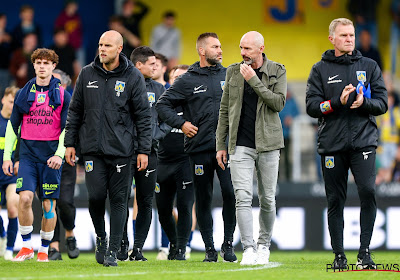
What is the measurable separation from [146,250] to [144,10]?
6686mm

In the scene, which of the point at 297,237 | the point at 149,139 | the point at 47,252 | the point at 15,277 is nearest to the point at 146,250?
the point at 297,237

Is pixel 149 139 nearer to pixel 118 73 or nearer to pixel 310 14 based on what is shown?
pixel 118 73

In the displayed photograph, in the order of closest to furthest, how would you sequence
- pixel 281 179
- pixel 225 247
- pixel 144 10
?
1. pixel 225 247
2. pixel 281 179
3. pixel 144 10

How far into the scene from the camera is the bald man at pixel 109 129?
918 centimetres

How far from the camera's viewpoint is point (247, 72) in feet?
30.1

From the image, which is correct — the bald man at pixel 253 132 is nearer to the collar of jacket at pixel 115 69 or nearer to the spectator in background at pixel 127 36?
the collar of jacket at pixel 115 69

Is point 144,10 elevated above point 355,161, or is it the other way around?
point 144,10

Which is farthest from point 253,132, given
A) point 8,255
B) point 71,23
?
point 71,23

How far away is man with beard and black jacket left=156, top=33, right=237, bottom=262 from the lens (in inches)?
404

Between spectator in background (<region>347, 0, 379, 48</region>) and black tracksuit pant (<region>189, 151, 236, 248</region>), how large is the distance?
1095 centimetres

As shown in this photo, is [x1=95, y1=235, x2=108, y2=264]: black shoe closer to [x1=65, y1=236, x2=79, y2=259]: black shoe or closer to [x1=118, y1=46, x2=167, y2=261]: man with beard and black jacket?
[x1=118, y1=46, x2=167, y2=261]: man with beard and black jacket

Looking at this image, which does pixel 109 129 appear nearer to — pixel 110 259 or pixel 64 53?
pixel 110 259

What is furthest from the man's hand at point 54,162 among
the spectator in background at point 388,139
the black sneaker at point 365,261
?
the spectator in background at point 388,139

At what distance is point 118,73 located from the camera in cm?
930
